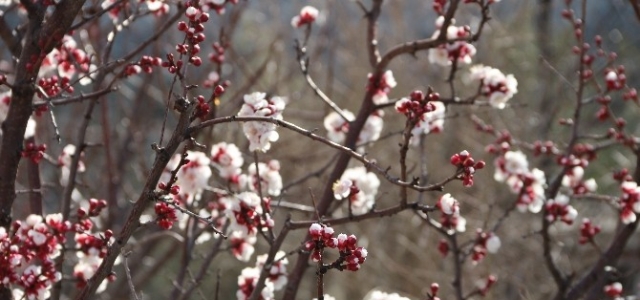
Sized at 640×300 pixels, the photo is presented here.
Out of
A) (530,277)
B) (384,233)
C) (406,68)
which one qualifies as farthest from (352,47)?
(530,277)

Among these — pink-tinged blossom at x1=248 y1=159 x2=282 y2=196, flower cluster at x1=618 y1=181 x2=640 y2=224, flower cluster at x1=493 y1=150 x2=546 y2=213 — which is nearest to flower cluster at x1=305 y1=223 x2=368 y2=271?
pink-tinged blossom at x1=248 y1=159 x2=282 y2=196

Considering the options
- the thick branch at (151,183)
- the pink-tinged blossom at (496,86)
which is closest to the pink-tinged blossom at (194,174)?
the thick branch at (151,183)

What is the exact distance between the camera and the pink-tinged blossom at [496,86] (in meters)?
3.52

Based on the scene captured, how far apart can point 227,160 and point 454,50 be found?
3.63ft

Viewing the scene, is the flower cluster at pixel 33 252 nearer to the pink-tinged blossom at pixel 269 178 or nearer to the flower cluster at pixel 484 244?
the pink-tinged blossom at pixel 269 178

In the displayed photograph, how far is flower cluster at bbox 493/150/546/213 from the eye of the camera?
3.76 m

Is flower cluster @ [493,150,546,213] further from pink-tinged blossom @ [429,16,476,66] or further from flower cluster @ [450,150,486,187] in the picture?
flower cluster @ [450,150,486,187]

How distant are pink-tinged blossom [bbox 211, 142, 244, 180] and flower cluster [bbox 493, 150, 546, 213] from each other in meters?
1.33

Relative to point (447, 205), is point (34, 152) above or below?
above

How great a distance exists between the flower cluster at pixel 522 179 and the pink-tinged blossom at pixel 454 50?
59 cm

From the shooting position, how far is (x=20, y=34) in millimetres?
3244

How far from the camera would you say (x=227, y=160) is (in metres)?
3.50

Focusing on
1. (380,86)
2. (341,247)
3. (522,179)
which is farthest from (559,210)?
(341,247)

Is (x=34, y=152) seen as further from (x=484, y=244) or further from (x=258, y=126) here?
(x=484, y=244)
